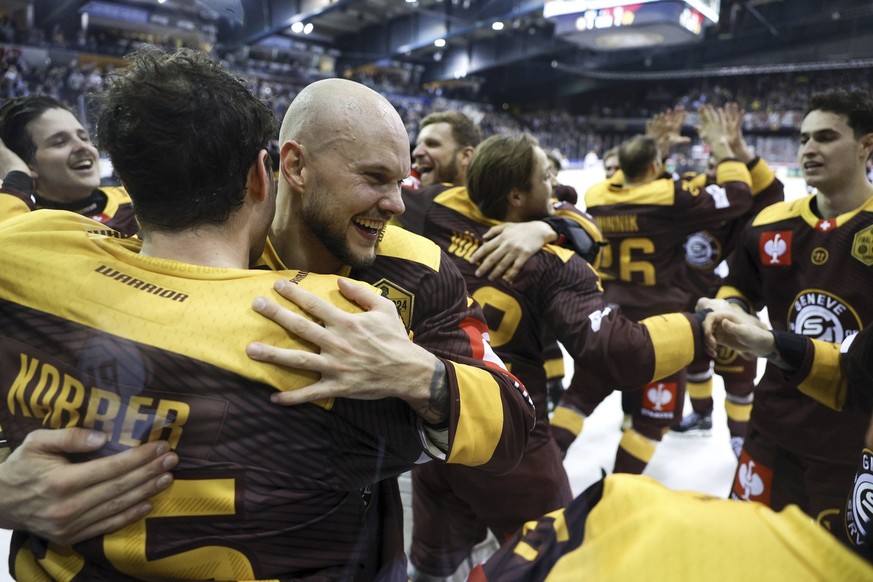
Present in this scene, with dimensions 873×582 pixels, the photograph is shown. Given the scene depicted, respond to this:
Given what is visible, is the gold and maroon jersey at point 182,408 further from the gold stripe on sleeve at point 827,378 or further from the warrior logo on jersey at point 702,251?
the warrior logo on jersey at point 702,251

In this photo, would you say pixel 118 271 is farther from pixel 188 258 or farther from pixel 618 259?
pixel 618 259

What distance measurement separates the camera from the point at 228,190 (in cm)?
104

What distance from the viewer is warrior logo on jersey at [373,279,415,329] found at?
1.43 m

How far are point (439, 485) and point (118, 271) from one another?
1.65m

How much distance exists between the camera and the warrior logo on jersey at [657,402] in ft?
11.8

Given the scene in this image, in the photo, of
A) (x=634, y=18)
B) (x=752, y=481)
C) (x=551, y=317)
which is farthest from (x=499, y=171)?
(x=634, y=18)

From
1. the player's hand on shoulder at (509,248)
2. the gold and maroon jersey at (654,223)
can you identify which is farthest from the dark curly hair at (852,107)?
the player's hand on shoulder at (509,248)

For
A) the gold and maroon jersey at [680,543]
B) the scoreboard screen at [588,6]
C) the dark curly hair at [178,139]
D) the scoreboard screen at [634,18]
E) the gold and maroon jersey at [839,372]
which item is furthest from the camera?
the scoreboard screen at [588,6]

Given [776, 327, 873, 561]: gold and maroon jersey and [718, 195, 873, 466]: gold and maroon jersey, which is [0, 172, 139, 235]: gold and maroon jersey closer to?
[776, 327, 873, 561]: gold and maroon jersey

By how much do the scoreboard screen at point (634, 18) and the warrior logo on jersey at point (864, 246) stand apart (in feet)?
65.8

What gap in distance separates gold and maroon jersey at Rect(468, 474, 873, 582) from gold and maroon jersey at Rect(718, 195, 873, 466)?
6.24ft

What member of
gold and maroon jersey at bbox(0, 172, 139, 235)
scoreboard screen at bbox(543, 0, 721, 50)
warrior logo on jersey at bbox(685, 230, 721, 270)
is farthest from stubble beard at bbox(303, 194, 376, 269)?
scoreboard screen at bbox(543, 0, 721, 50)

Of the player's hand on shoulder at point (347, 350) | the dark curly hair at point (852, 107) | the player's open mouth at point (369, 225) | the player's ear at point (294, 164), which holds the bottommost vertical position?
the player's hand on shoulder at point (347, 350)

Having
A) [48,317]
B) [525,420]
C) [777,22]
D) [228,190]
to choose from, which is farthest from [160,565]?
[777,22]
